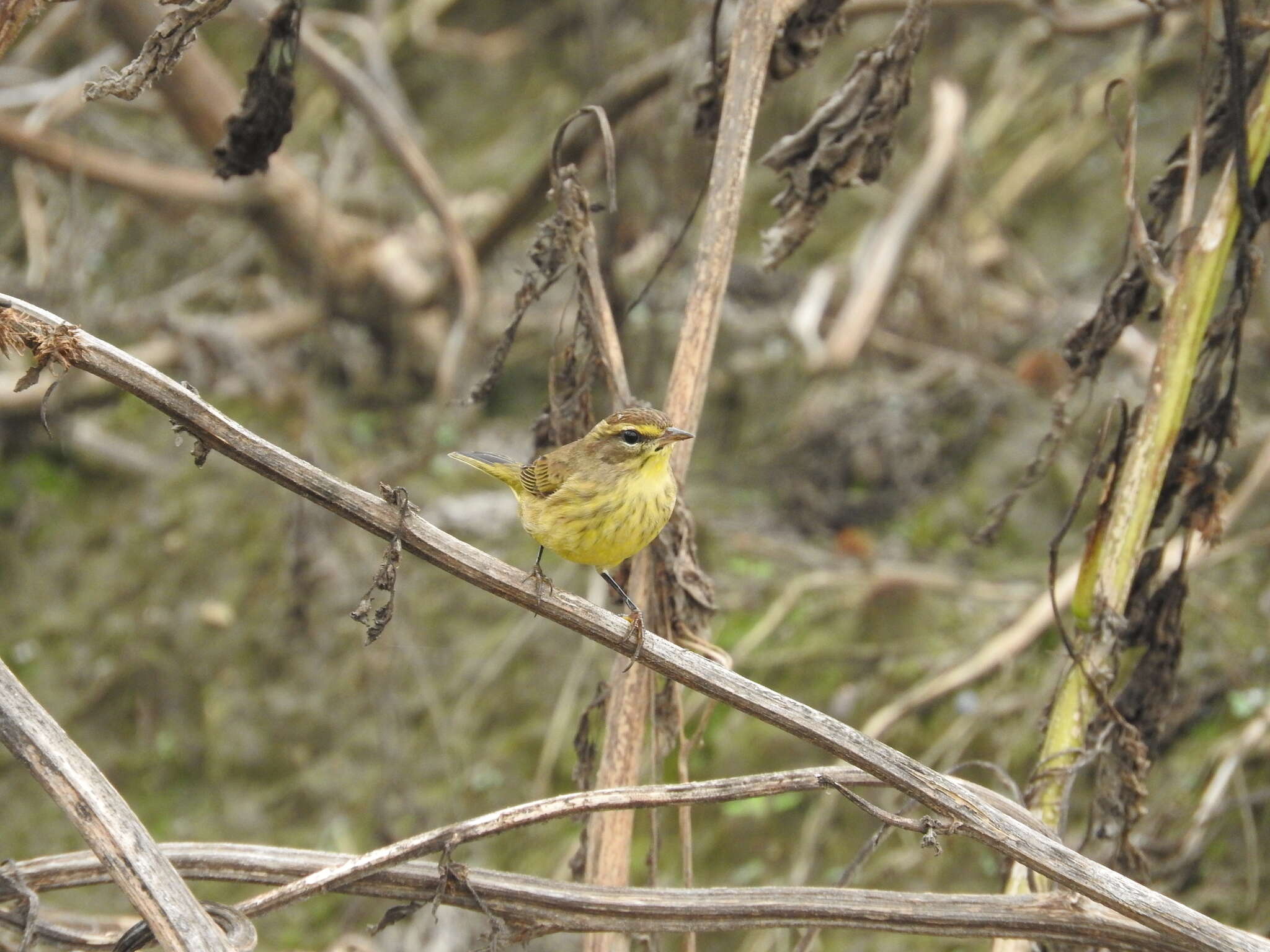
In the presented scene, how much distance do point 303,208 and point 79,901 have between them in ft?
11.2

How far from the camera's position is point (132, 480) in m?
6.87

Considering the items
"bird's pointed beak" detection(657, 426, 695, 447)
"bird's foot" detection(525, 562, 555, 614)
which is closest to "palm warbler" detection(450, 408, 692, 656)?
"bird's pointed beak" detection(657, 426, 695, 447)

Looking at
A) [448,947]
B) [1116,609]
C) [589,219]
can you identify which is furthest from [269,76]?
[448,947]

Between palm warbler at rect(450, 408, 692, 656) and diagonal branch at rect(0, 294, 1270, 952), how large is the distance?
33cm

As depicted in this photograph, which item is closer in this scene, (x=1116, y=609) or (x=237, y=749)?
(x=1116, y=609)

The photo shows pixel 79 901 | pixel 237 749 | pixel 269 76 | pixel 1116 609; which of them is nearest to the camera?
pixel 1116 609

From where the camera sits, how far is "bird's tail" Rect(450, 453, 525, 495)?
134 inches

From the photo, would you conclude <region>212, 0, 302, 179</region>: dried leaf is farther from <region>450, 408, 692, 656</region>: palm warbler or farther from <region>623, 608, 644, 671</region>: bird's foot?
<region>623, 608, 644, 671</region>: bird's foot

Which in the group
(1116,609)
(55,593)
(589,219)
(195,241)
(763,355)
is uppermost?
(195,241)

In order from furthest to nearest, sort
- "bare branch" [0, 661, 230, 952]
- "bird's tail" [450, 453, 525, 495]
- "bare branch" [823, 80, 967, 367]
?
"bare branch" [823, 80, 967, 367] < "bird's tail" [450, 453, 525, 495] < "bare branch" [0, 661, 230, 952]

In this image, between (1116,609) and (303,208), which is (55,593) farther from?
(1116,609)

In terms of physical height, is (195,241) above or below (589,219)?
above

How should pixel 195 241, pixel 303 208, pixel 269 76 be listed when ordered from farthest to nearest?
1. pixel 195 241
2. pixel 303 208
3. pixel 269 76

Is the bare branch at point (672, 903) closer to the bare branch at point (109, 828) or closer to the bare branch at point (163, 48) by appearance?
the bare branch at point (109, 828)
